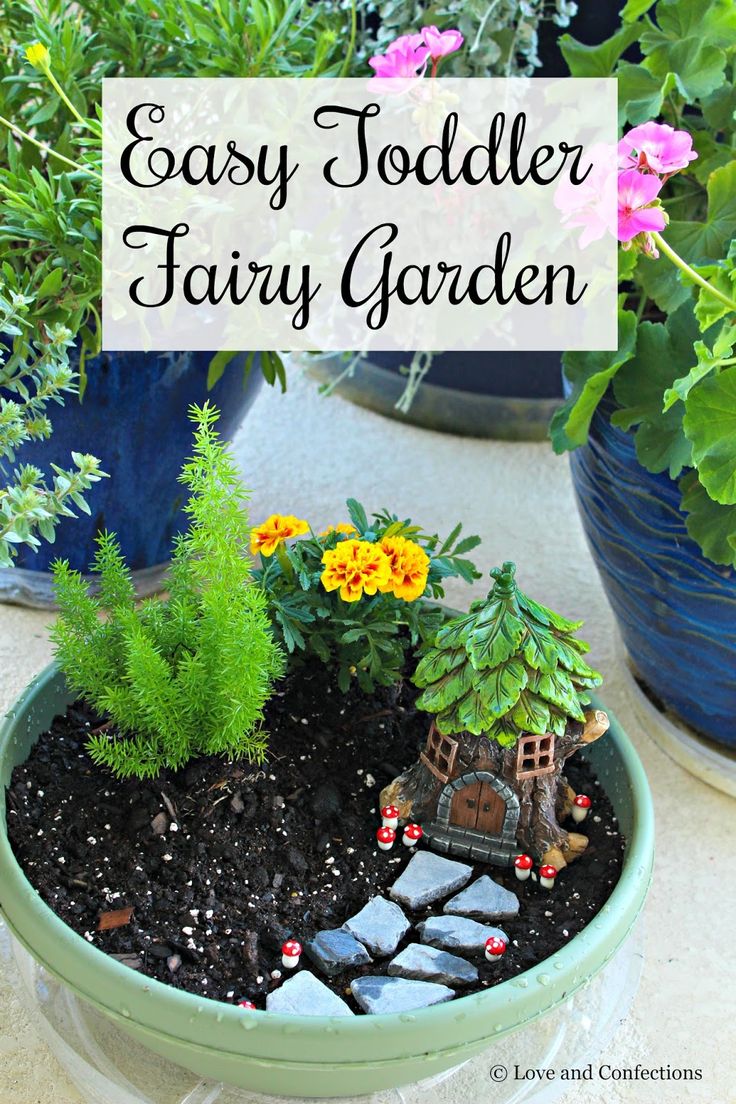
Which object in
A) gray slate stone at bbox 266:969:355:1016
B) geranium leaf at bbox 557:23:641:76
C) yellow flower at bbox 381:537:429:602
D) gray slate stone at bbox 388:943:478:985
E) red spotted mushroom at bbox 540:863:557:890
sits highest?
geranium leaf at bbox 557:23:641:76

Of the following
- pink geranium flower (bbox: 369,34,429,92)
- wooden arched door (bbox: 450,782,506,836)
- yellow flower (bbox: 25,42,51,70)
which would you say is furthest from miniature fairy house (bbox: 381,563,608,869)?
yellow flower (bbox: 25,42,51,70)

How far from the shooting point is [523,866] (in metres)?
1.00

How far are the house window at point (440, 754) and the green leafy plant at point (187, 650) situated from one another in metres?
0.14

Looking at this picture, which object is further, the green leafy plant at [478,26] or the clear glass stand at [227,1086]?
the green leafy plant at [478,26]

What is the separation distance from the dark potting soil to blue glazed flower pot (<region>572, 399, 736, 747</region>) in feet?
0.71

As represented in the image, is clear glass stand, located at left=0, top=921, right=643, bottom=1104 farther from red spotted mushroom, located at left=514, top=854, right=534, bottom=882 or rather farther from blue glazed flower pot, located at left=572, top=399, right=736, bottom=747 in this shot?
blue glazed flower pot, located at left=572, top=399, right=736, bottom=747

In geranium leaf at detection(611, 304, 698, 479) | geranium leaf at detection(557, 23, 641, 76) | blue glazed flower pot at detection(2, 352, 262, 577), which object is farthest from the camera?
blue glazed flower pot at detection(2, 352, 262, 577)

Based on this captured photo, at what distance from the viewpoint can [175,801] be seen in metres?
1.02

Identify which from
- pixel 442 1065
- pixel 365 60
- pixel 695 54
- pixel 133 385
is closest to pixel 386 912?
pixel 442 1065

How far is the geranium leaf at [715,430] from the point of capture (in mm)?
1029

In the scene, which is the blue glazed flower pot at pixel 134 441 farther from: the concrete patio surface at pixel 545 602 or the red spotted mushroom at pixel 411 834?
the red spotted mushroom at pixel 411 834

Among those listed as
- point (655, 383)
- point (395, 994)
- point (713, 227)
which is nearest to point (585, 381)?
point (655, 383)

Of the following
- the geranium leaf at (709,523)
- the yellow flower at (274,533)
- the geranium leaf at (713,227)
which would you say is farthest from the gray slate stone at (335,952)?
the geranium leaf at (713,227)

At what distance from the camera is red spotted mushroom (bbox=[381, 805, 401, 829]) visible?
1030 millimetres
